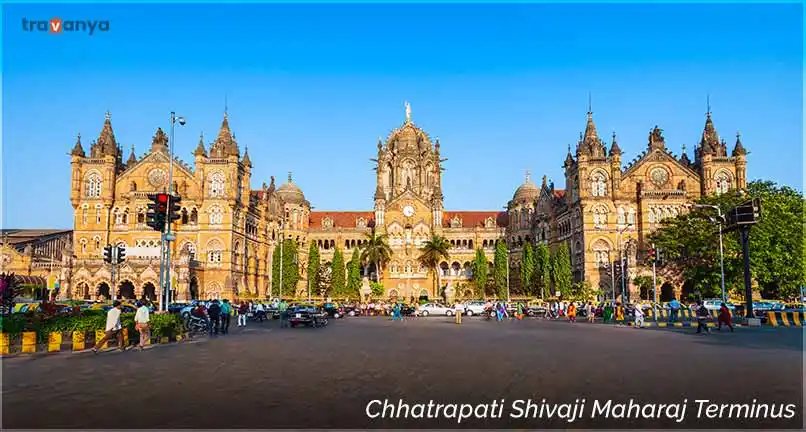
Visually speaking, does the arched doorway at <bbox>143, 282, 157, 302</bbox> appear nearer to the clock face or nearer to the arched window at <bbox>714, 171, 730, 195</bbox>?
the clock face

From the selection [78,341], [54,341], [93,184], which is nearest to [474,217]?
[93,184]

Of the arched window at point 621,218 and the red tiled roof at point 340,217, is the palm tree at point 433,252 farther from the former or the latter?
the arched window at point 621,218

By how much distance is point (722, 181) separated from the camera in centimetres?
7912

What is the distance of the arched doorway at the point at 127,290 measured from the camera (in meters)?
77.1

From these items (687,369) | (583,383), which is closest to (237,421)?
(583,383)

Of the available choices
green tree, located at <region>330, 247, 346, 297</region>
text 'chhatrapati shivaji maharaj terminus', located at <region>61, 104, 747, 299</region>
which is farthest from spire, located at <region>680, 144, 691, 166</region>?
green tree, located at <region>330, 247, 346, 297</region>

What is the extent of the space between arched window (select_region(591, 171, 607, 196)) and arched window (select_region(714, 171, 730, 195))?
13663 mm

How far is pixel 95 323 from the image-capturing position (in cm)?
2395

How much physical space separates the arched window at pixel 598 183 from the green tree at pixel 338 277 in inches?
1355

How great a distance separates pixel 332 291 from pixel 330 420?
255ft

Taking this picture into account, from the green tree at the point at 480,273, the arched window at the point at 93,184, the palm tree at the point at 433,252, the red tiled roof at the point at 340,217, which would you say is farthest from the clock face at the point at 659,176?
the arched window at the point at 93,184

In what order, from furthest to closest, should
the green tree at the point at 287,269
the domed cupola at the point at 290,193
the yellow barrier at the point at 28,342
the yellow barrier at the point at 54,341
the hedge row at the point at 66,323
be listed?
1. the domed cupola at the point at 290,193
2. the green tree at the point at 287,269
3. the yellow barrier at the point at 54,341
4. the hedge row at the point at 66,323
5. the yellow barrier at the point at 28,342

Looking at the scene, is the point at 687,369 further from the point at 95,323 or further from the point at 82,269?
the point at 82,269

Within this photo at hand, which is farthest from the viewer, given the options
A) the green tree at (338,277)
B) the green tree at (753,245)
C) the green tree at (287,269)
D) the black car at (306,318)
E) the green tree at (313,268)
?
the green tree at (313,268)
